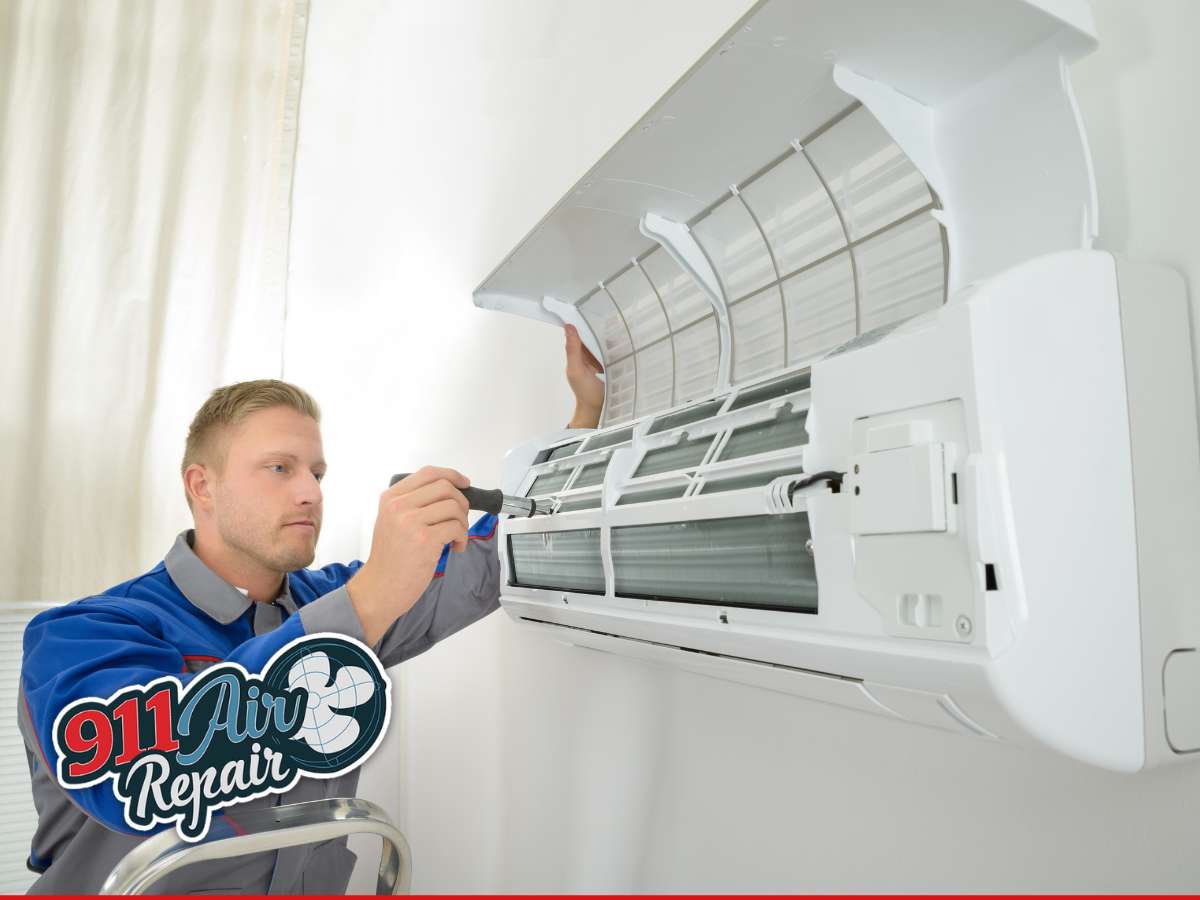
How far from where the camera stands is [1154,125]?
722 millimetres

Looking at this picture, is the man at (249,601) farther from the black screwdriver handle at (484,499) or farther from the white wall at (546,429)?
Result: the white wall at (546,429)

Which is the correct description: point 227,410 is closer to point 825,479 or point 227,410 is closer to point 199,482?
point 199,482

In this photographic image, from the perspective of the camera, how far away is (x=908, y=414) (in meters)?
0.62

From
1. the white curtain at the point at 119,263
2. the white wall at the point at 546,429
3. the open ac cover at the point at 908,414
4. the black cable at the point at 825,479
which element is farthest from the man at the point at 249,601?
the white curtain at the point at 119,263

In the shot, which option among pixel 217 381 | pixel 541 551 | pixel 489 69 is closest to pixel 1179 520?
pixel 541 551

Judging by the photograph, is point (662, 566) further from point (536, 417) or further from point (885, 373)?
point (536, 417)

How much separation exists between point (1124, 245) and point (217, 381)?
2.52m

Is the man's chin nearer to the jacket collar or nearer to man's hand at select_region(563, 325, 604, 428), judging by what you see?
the jacket collar

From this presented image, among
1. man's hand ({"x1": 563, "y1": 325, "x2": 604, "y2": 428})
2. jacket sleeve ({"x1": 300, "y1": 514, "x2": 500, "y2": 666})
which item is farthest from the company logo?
man's hand ({"x1": 563, "y1": 325, "x2": 604, "y2": 428})

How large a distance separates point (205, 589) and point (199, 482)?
220 mm

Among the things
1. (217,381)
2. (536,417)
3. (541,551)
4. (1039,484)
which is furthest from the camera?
(217,381)

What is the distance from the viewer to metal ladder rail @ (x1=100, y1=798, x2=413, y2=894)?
780mm

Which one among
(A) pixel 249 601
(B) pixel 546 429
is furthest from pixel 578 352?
(A) pixel 249 601

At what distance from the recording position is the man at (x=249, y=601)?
1.07 meters
